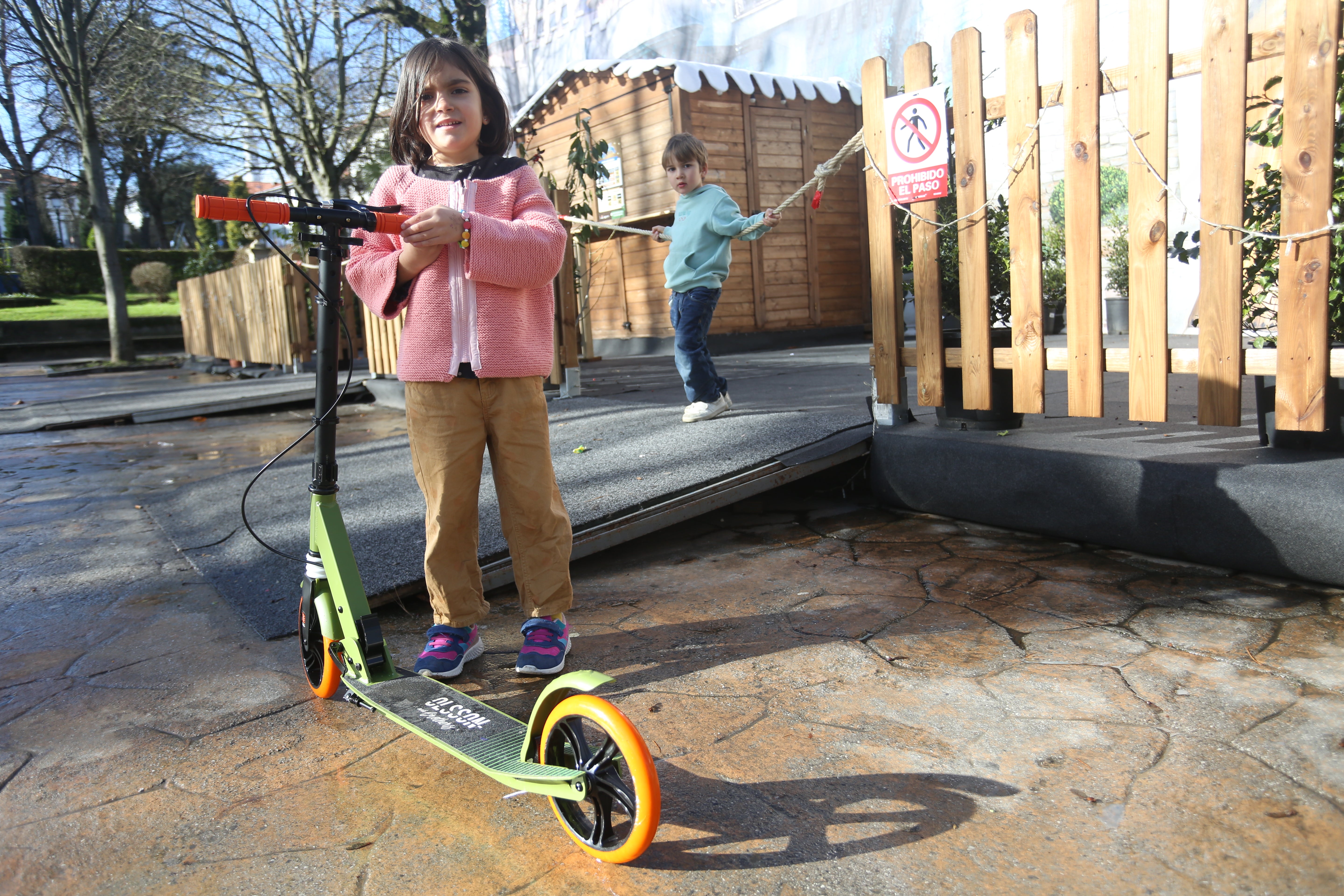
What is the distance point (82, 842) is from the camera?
1710 mm

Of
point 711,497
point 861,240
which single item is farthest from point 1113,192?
point 711,497

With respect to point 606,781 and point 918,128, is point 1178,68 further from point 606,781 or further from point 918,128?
point 606,781

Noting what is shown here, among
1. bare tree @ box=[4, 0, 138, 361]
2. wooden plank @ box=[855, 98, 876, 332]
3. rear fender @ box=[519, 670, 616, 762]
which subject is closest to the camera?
rear fender @ box=[519, 670, 616, 762]

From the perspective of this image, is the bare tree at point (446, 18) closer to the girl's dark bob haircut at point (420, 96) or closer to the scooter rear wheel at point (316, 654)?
the girl's dark bob haircut at point (420, 96)

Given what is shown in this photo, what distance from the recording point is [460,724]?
6.16 feet

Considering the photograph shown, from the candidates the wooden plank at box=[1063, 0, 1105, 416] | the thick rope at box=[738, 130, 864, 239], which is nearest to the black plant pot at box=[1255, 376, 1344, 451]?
the wooden plank at box=[1063, 0, 1105, 416]

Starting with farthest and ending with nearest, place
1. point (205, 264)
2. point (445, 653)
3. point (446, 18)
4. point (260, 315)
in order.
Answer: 1. point (205, 264)
2. point (446, 18)
3. point (260, 315)
4. point (445, 653)

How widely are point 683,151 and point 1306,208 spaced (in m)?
3.06

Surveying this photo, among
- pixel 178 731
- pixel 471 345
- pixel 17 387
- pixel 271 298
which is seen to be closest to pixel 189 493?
pixel 178 731

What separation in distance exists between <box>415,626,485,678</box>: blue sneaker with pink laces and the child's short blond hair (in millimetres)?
3176

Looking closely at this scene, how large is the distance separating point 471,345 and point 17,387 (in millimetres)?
14544

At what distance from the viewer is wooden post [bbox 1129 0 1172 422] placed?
2783 mm

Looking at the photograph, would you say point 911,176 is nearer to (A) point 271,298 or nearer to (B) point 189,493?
(B) point 189,493

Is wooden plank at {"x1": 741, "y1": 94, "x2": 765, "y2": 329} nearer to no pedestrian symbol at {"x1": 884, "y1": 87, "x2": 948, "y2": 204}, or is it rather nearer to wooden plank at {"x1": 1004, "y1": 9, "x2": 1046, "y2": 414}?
no pedestrian symbol at {"x1": 884, "y1": 87, "x2": 948, "y2": 204}
